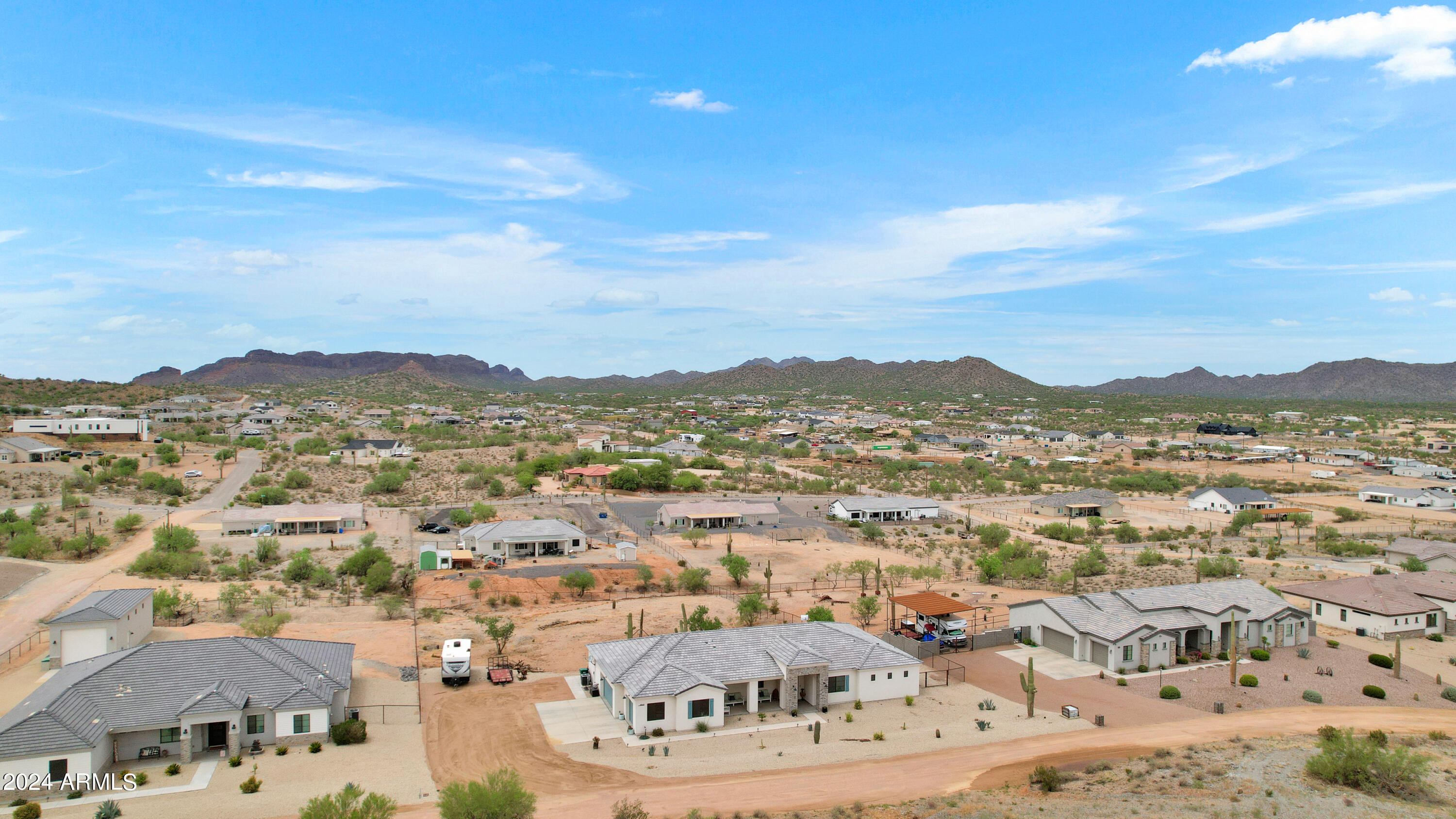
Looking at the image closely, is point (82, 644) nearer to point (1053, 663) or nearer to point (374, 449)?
point (1053, 663)

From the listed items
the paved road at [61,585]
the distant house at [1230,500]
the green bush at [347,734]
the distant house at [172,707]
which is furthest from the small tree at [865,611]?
the distant house at [1230,500]

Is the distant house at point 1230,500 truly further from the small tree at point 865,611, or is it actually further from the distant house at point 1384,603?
the small tree at point 865,611

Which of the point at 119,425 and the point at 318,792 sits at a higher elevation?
the point at 119,425

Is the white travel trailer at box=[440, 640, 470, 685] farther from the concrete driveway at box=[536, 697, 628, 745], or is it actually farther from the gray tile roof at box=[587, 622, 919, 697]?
the gray tile roof at box=[587, 622, 919, 697]

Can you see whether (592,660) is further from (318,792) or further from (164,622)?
(164,622)

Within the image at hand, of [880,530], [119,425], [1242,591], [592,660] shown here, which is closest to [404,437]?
[119,425]

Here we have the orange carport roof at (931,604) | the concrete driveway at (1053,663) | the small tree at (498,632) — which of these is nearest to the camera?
the concrete driveway at (1053,663)

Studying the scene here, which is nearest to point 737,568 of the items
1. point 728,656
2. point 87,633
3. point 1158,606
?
point 728,656

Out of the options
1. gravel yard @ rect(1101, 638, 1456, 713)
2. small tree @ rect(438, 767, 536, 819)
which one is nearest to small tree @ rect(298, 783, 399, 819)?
small tree @ rect(438, 767, 536, 819)
